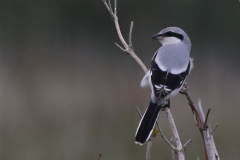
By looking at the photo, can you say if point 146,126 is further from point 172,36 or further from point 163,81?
point 172,36

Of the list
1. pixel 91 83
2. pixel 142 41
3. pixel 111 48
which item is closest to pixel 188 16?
pixel 142 41

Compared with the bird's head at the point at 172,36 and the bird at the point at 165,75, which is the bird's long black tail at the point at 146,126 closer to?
the bird at the point at 165,75

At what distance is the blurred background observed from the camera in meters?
3.29

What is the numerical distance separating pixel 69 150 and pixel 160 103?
1.42 metres

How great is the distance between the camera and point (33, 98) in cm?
379

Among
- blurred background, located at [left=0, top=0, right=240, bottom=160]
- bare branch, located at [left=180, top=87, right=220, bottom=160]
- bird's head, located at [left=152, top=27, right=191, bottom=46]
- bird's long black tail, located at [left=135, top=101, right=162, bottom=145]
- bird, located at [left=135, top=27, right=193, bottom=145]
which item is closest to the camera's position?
bare branch, located at [left=180, top=87, right=220, bottom=160]

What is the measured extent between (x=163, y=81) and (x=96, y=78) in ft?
7.12

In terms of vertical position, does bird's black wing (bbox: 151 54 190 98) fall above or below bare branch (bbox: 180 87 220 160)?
above

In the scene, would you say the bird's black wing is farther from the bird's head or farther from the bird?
the bird's head

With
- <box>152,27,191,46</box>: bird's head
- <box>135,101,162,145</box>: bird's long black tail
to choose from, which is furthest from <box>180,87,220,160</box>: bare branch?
<box>152,27,191,46</box>: bird's head

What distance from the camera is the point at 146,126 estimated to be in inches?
69.2

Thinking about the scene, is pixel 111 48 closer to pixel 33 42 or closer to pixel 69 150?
pixel 33 42

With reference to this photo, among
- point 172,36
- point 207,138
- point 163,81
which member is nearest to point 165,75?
point 163,81

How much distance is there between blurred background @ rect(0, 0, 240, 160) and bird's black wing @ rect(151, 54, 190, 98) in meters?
1.09
